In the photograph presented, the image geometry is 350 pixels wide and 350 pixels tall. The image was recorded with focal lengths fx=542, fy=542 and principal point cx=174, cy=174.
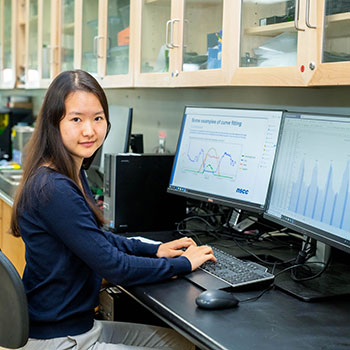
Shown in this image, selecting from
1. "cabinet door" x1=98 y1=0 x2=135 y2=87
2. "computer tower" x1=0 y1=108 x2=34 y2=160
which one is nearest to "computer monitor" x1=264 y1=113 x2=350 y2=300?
"cabinet door" x1=98 y1=0 x2=135 y2=87

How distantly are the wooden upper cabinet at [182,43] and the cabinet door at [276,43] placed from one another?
0.07m

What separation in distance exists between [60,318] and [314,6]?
1.06 metres

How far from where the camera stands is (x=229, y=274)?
1.42 metres

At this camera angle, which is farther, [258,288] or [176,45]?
[176,45]

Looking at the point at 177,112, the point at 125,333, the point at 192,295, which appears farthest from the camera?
the point at 177,112

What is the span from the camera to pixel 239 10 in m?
1.75

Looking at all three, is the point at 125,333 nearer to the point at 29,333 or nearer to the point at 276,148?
the point at 29,333

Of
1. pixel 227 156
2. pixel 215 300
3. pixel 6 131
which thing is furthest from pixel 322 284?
pixel 6 131

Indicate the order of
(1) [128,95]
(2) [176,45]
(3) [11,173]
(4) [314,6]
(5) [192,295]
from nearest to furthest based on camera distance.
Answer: (5) [192,295], (4) [314,6], (2) [176,45], (1) [128,95], (3) [11,173]

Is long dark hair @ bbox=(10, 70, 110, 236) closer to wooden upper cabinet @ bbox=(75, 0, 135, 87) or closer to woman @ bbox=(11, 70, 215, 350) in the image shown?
woman @ bbox=(11, 70, 215, 350)

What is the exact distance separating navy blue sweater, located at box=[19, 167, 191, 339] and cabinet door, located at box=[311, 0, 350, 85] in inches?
24.3

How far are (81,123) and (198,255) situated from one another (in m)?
0.48

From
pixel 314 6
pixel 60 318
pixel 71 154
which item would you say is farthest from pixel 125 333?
pixel 314 6

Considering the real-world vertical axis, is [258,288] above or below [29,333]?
above
